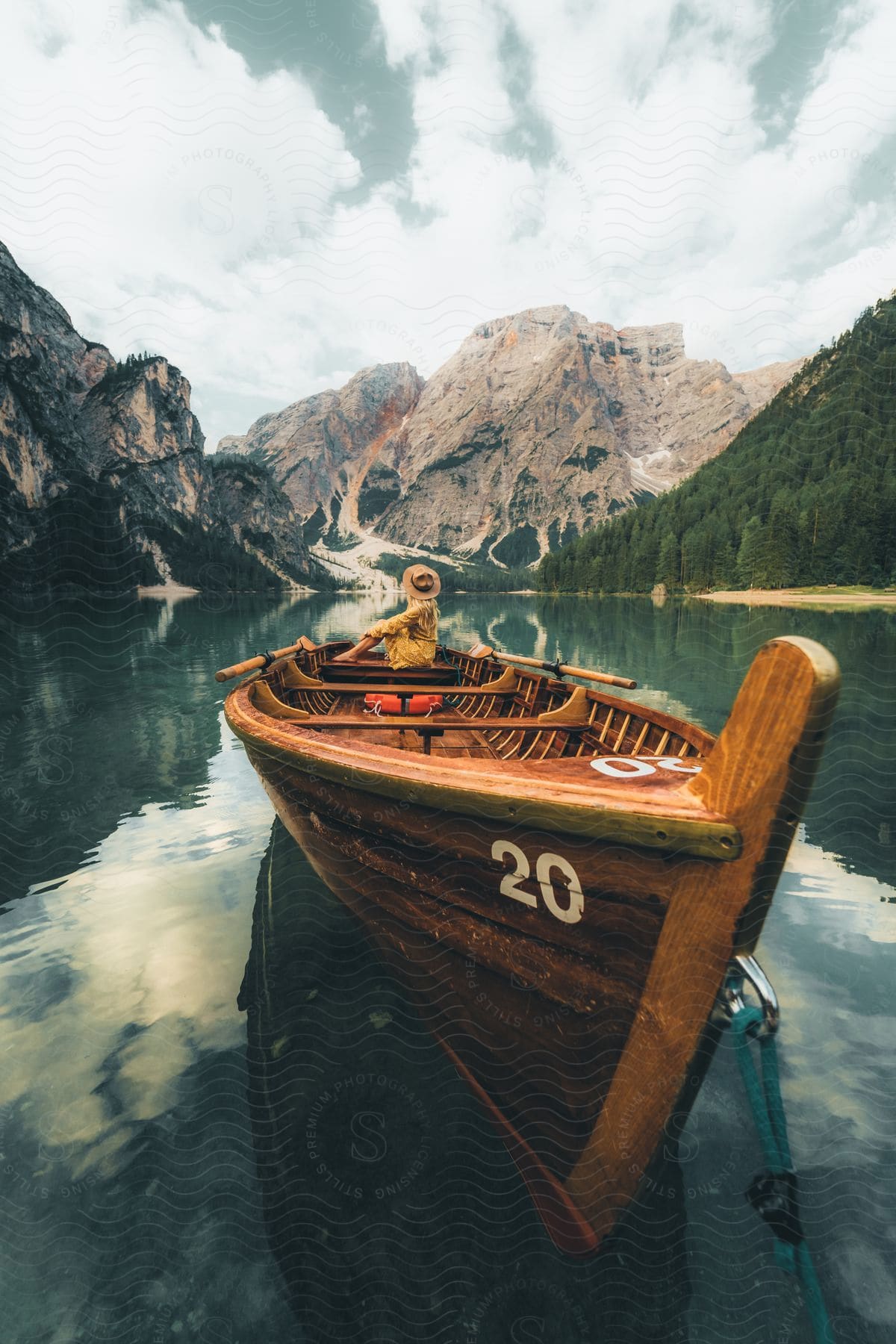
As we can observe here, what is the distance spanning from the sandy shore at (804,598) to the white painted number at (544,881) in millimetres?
55473

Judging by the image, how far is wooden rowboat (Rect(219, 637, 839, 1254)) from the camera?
209cm

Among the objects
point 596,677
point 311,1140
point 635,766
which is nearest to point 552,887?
point 635,766

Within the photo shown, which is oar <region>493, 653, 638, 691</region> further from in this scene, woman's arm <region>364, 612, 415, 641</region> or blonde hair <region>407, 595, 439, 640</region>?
woman's arm <region>364, 612, 415, 641</region>

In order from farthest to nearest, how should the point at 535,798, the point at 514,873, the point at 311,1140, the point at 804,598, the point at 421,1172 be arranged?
the point at 804,598, the point at 311,1140, the point at 421,1172, the point at 514,873, the point at 535,798

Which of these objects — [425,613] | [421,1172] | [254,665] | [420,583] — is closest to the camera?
[421,1172]

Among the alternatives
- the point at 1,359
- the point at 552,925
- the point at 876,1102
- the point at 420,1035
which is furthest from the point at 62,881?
the point at 1,359

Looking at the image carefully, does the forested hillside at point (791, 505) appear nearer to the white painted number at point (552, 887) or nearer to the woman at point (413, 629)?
the woman at point (413, 629)

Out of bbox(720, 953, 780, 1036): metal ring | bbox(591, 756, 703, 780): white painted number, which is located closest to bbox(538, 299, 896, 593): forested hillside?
bbox(591, 756, 703, 780): white painted number

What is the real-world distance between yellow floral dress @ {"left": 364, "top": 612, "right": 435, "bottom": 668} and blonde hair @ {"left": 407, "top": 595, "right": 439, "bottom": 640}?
0.21ft

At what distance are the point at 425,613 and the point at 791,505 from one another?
74.2m

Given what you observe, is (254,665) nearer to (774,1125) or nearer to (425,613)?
(425,613)

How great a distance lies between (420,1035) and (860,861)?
5798mm

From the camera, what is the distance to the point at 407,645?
7.98 meters

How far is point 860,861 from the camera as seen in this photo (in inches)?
255
